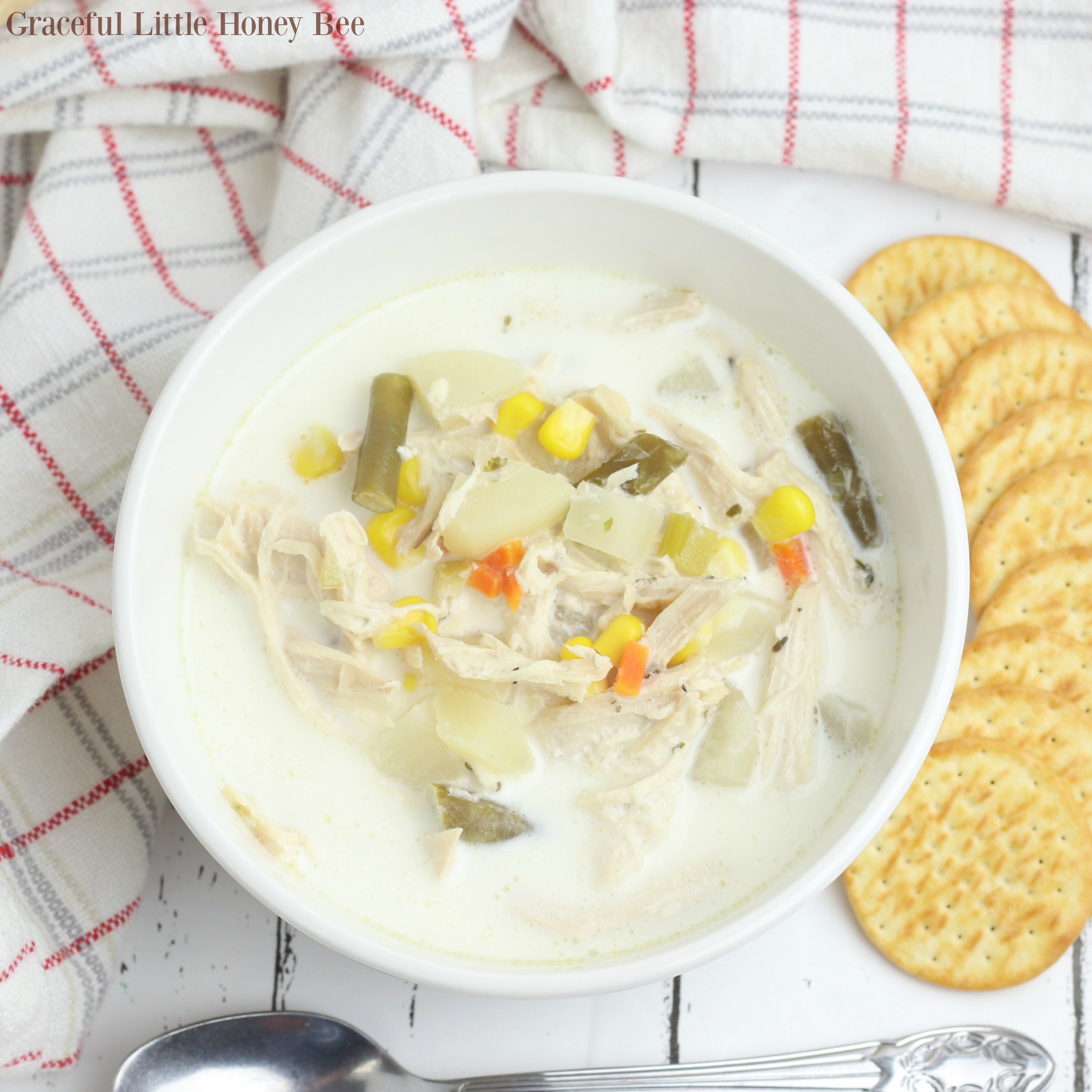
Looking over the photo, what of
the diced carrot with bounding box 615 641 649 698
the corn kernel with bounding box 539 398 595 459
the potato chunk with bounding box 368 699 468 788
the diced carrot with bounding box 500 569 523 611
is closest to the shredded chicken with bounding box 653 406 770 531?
the corn kernel with bounding box 539 398 595 459

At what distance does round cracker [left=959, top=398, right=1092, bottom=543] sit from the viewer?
8.95 ft

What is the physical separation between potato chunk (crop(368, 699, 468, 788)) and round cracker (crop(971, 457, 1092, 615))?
56.3 inches

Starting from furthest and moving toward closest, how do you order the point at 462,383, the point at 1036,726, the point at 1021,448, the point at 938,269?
1. the point at 938,269
2. the point at 1021,448
3. the point at 1036,726
4. the point at 462,383

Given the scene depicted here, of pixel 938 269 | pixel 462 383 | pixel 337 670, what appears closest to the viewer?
pixel 337 670

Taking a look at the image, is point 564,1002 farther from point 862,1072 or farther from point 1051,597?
point 1051,597

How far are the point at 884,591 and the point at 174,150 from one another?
217 centimetres

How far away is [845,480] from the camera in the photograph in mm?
2344

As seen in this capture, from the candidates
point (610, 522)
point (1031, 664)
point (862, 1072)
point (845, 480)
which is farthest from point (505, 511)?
point (862, 1072)

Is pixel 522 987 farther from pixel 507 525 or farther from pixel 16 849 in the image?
pixel 16 849

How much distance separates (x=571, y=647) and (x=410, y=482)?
0.49m

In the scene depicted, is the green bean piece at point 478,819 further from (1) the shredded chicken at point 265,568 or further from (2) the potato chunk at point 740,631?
(2) the potato chunk at point 740,631

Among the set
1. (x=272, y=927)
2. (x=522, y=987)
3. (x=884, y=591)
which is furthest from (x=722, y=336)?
(x=272, y=927)

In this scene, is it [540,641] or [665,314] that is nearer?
[540,641]

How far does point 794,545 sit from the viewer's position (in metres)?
2.26
